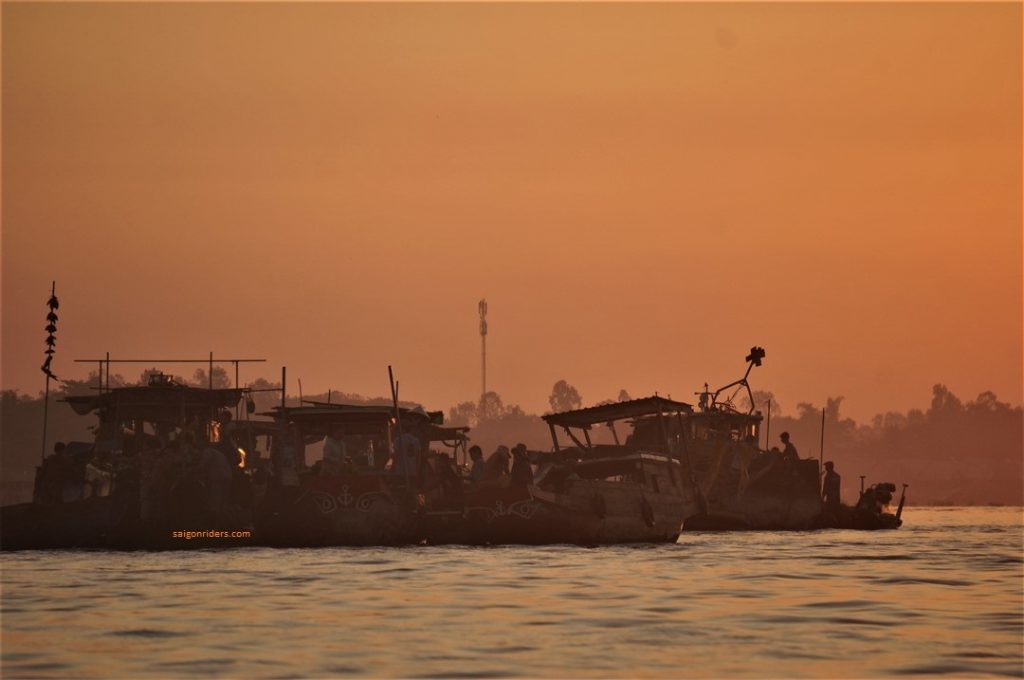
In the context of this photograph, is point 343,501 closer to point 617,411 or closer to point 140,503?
point 140,503

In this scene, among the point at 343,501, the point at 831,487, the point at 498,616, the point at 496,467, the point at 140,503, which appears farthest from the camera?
the point at 831,487

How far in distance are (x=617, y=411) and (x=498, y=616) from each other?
82.8ft

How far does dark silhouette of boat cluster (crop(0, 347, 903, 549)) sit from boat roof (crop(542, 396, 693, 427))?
7 centimetres

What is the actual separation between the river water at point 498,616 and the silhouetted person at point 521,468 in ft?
14.5

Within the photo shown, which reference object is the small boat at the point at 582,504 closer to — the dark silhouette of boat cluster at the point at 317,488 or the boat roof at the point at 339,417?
the dark silhouette of boat cluster at the point at 317,488

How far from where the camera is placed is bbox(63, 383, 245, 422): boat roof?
141 ft

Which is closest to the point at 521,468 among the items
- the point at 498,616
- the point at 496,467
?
the point at 496,467

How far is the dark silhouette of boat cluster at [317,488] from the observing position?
37469 millimetres

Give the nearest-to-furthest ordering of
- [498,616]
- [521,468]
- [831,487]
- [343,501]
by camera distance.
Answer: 1. [498,616]
2. [343,501]
3. [521,468]
4. [831,487]

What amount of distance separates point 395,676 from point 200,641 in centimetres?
364

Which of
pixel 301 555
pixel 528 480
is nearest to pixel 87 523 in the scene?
pixel 301 555

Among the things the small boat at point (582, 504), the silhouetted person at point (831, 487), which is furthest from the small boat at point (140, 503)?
the silhouetted person at point (831, 487)

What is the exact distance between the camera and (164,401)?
4338 centimetres

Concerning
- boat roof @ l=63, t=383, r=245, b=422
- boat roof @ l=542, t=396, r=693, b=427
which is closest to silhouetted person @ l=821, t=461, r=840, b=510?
boat roof @ l=542, t=396, r=693, b=427
